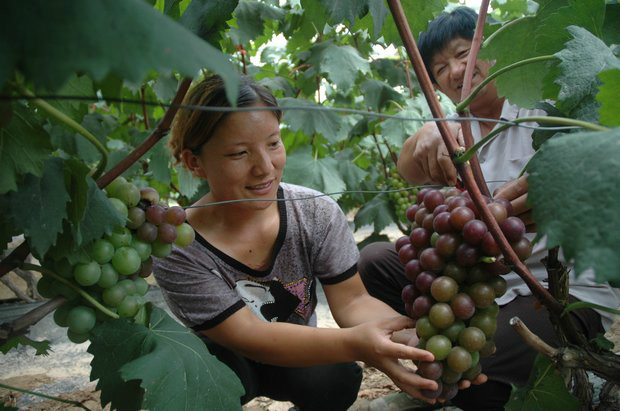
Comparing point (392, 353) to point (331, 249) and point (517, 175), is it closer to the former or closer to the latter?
point (331, 249)

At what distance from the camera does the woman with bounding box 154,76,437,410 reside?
119cm

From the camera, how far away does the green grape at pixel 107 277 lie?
2.63ft

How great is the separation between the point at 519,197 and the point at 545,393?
34 cm

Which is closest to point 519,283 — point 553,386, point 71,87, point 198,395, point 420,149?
point 420,149

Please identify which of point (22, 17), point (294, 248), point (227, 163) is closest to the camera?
point (22, 17)

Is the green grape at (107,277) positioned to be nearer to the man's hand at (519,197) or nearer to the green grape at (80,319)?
the green grape at (80,319)

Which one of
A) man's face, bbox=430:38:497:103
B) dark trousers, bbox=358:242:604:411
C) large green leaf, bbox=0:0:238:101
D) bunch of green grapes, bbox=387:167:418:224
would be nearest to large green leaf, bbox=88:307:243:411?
large green leaf, bbox=0:0:238:101

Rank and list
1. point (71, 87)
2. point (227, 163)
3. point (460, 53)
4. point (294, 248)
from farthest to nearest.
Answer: point (460, 53)
point (294, 248)
point (227, 163)
point (71, 87)

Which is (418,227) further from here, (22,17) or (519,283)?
(519,283)

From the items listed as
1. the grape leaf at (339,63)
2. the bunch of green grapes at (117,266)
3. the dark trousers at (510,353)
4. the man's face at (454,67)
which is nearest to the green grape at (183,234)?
the bunch of green grapes at (117,266)

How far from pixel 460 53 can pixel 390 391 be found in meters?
1.10

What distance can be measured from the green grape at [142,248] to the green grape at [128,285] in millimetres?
40

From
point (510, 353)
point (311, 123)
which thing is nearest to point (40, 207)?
point (510, 353)

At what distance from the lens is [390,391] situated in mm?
1855
